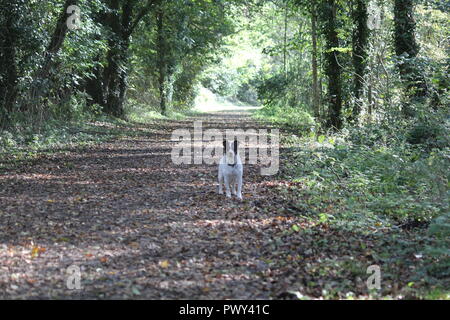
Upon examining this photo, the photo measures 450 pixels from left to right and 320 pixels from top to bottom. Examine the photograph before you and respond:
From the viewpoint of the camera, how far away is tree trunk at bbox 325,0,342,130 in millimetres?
18547

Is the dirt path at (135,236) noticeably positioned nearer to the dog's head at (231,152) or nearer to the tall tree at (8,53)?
the dog's head at (231,152)

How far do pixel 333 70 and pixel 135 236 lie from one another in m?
13.8

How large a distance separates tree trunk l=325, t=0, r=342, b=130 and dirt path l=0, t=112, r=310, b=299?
762 centimetres

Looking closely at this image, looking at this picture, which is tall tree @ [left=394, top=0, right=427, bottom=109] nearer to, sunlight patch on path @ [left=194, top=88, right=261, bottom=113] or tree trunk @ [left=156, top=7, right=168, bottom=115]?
tree trunk @ [left=156, top=7, right=168, bottom=115]

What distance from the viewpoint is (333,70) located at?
18922mm

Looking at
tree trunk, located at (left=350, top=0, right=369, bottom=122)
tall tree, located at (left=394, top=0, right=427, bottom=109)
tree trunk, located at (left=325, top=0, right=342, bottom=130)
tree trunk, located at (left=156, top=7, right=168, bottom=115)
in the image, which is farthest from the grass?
tree trunk, located at (left=156, top=7, right=168, bottom=115)

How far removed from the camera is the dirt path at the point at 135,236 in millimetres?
5238

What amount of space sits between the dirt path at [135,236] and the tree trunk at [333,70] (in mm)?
7623

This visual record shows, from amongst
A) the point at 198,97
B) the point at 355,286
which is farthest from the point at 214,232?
the point at 198,97

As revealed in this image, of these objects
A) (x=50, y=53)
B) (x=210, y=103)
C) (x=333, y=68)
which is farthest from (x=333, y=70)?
(x=210, y=103)

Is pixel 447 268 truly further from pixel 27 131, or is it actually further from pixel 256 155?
A: pixel 27 131

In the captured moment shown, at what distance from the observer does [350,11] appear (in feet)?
62.4

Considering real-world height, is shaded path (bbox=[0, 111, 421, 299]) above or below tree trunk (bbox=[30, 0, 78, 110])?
below

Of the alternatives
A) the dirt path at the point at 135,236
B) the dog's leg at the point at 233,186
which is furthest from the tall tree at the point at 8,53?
the dog's leg at the point at 233,186
